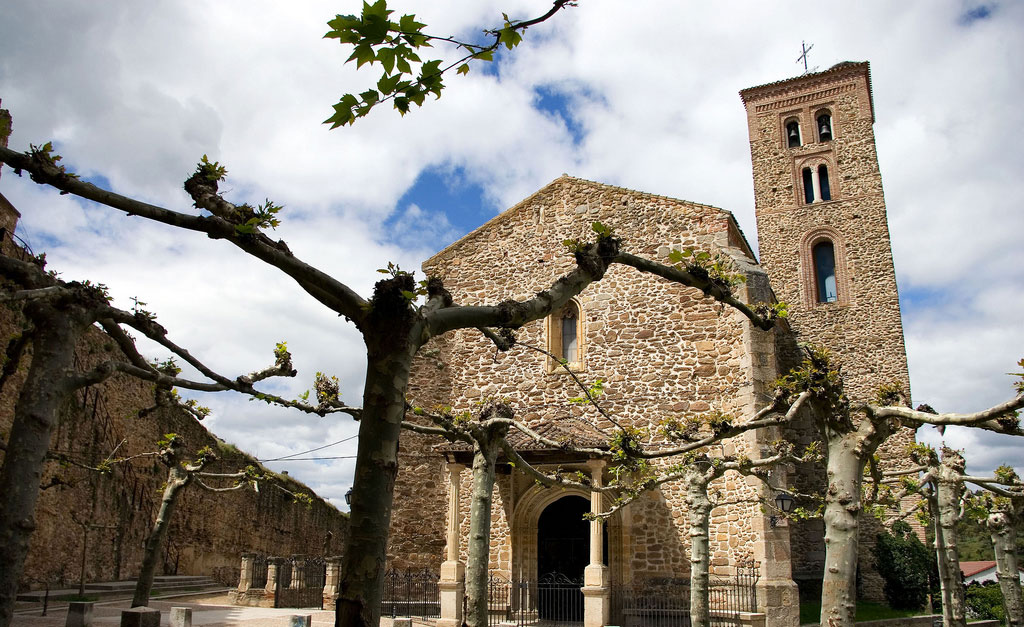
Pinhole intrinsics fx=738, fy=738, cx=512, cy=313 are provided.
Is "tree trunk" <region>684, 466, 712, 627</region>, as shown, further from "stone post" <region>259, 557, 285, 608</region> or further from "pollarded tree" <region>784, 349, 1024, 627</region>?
"stone post" <region>259, 557, 285, 608</region>

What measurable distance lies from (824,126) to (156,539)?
32.9 m

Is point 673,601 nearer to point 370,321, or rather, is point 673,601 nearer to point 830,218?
point 370,321

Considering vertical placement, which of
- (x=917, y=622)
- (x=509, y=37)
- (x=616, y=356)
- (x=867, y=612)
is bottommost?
(x=917, y=622)

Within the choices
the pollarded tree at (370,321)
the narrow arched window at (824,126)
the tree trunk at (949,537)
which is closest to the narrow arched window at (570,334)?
the tree trunk at (949,537)

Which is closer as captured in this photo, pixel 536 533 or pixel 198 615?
pixel 198 615

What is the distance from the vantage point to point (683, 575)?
15.1 m

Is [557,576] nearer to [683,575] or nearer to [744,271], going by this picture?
[683,575]

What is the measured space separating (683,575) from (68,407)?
45.6 feet

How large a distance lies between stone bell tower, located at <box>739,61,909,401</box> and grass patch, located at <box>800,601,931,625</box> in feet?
25.5

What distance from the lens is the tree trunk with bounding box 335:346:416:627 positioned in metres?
3.77

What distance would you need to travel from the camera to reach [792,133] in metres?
34.9

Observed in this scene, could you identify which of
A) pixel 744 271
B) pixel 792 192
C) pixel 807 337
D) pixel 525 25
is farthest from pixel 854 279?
pixel 525 25

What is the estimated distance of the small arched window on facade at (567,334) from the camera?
17567 mm

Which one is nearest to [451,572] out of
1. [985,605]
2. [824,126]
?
[985,605]
